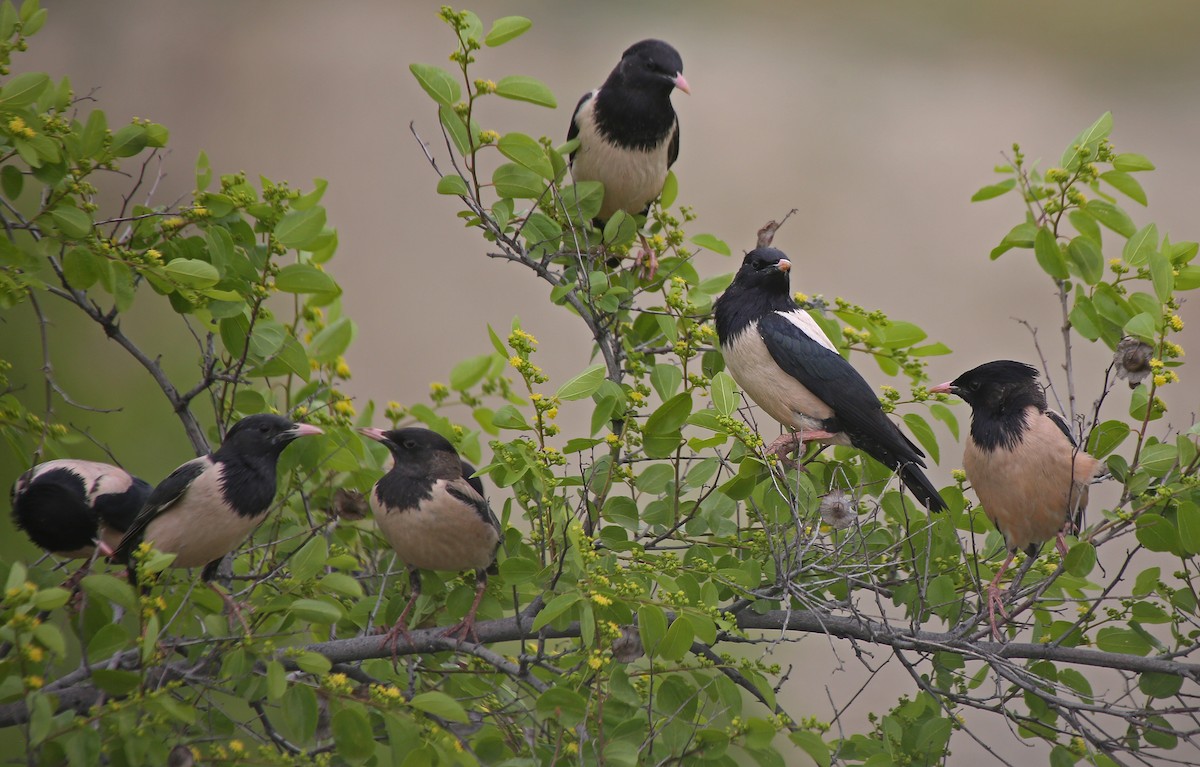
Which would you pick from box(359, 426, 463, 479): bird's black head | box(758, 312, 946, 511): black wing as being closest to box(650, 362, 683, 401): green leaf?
box(758, 312, 946, 511): black wing

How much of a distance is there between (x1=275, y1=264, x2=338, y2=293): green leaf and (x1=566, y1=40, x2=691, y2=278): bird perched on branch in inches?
53.6

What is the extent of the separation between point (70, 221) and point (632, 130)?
7.13ft

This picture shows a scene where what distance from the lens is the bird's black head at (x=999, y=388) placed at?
127 inches

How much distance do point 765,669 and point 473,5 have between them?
11.8 metres

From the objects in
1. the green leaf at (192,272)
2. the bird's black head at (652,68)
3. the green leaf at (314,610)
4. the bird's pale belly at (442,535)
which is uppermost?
the bird's black head at (652,68)

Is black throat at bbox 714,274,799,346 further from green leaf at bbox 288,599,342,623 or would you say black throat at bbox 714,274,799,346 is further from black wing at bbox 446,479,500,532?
green leaf at bbox 288,599,342,623

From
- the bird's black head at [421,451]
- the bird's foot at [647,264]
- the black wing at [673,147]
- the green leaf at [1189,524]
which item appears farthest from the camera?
the black wing at [673,147]

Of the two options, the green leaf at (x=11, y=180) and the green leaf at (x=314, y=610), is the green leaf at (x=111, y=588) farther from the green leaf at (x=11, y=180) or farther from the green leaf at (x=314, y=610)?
the green leaf at (x=11, y=180)

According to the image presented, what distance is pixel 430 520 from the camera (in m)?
3.51

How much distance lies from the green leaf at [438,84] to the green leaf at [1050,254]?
1.84 m

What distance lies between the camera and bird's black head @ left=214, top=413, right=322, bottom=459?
11.3ft

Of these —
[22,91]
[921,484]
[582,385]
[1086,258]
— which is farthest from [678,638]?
[22,91]

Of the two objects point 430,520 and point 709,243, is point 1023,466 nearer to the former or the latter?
point 709,243

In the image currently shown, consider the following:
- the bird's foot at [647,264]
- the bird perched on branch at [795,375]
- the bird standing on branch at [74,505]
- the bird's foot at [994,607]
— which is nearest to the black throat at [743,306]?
the bird perched on branch at [795,375]
